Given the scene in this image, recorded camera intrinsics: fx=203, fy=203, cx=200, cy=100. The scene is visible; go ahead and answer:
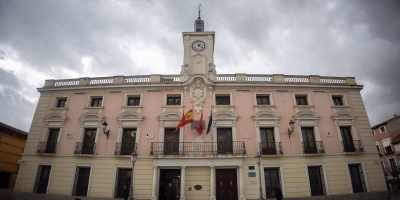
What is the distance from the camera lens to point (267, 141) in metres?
16.2

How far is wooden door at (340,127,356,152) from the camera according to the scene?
52.7 feet

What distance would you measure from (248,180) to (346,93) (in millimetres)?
11849

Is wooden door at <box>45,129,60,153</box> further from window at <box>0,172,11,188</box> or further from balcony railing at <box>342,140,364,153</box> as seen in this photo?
balcony railing at <box>342,140,364,153</box>

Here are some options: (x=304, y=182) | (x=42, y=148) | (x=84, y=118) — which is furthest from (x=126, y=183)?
(x=304, y=182)

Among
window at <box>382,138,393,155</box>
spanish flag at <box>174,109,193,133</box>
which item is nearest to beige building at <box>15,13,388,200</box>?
spanish flag at <box>174,109,193,133</box>

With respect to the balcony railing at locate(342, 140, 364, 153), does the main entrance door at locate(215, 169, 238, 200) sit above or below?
below

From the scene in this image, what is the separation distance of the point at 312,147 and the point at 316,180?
2.43 m

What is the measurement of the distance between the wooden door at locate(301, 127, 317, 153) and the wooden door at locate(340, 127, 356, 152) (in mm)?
2431

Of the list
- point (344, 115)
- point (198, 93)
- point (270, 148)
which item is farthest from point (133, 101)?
point (344, 115)

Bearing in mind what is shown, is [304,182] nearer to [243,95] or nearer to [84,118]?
[243,95]

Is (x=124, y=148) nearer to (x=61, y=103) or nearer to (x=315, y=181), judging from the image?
(x=61, y=103)

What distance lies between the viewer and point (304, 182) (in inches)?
589

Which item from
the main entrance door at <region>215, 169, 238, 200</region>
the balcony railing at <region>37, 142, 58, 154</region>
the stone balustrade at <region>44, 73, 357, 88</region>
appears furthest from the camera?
the stone balustrade at <region>44, 73, 357, 88</region>

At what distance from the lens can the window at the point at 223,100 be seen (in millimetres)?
17453
